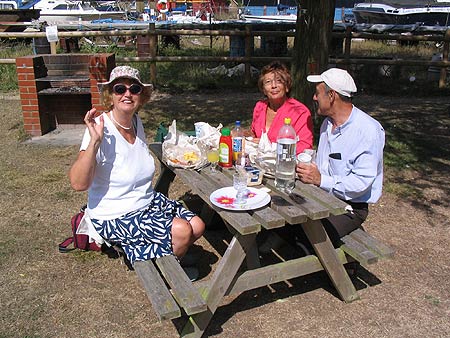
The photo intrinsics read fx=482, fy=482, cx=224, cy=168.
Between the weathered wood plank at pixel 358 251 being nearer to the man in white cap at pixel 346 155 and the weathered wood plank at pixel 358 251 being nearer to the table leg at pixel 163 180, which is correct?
the man in white cap at pixel 346 155

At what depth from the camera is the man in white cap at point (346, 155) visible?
2919mm

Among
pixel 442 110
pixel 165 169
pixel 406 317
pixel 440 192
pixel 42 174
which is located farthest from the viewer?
pixel 442 110

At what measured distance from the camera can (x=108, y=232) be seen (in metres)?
3.02

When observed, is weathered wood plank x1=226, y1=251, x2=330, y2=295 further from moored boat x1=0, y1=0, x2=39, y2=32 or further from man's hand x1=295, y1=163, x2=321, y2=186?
moored boat x1=0, y1=0, x2=39, y2=32

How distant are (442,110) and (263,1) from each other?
39.3 meters

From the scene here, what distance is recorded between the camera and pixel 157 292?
253cm

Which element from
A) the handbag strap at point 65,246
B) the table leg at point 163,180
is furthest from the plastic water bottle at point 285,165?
the handbag strap at point 65,246

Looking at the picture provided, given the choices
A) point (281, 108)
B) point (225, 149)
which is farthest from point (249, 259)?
point (281, 108)

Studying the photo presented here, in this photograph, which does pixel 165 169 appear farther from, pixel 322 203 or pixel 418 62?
pixel 418 62

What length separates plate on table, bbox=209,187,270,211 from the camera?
2.66 m

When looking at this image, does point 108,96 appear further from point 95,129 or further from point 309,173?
point 309,173

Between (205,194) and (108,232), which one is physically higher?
(205,194)

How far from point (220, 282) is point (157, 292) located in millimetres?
356

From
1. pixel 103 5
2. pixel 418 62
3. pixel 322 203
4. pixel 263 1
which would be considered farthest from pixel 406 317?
pixel 263 1
